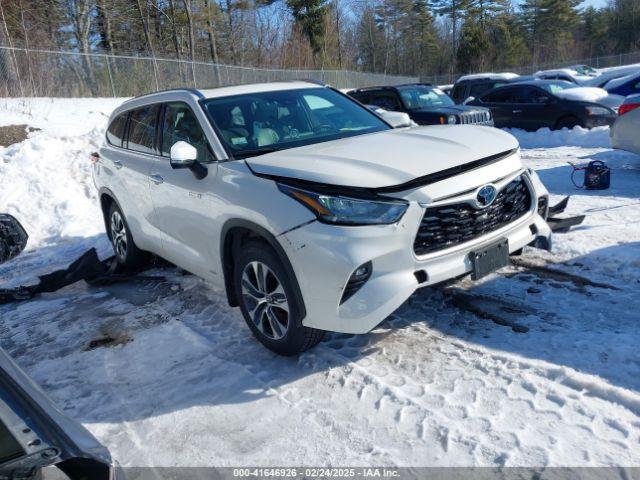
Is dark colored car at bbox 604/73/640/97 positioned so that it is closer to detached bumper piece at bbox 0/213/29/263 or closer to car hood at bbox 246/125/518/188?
car hood at bbox 246/125/518/188

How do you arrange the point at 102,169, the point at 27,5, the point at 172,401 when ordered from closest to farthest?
1. the point at 172,401
2. the point at 102,169
3. the point at 27,5

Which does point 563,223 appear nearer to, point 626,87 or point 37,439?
point 37,439

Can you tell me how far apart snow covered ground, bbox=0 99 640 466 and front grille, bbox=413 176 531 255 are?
2.50 feet

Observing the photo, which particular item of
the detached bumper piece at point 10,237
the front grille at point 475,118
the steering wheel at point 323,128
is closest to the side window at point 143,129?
the steering wheel at point 323,128

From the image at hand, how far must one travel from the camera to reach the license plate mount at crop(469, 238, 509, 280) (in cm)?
358

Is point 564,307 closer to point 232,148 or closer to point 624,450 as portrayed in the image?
point 624,450

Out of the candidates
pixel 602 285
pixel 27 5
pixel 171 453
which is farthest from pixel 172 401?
pixel 27 5

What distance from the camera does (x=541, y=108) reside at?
1427cm

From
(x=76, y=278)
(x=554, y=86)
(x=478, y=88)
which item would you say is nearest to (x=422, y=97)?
(x=554, y=86)

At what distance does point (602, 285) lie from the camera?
4.49 meters

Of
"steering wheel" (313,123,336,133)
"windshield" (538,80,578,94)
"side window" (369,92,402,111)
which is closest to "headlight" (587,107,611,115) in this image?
"windshield" (538,80,578,94)

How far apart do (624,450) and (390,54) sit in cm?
6541

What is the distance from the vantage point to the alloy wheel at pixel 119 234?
6.21 m

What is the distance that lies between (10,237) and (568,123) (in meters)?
12.6
